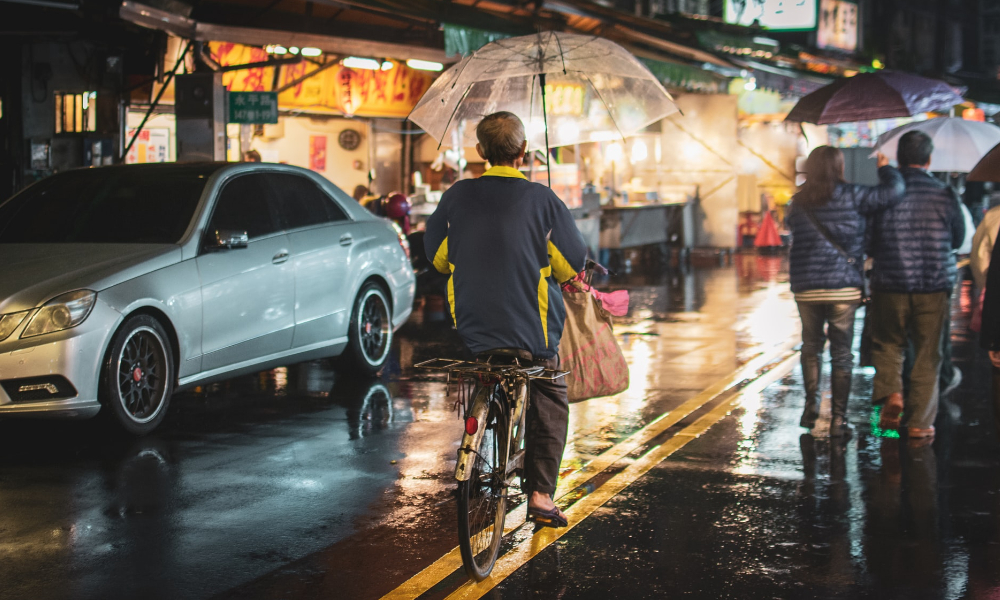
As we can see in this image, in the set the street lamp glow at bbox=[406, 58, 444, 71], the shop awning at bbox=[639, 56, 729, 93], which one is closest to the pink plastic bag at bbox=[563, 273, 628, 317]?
the street lamp glow at bbox=[406, 58, 444, 71]

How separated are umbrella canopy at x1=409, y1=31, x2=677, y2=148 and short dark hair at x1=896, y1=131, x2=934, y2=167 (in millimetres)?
1536

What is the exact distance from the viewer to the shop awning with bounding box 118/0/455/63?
37.9ft

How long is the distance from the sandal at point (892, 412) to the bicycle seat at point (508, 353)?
3.77m

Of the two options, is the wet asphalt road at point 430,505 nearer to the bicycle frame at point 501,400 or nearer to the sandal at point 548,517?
the sandal at point 548,517

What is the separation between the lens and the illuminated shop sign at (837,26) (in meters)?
31.5

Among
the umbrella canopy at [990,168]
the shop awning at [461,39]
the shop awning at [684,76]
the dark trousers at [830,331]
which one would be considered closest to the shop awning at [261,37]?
the shop awning at [461,39]

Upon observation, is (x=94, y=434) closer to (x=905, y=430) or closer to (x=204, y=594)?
(x=204, y=594)

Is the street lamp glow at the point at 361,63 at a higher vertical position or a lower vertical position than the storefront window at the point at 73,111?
higher

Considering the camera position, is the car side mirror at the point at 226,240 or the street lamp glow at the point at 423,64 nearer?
the car side mirror at the point at 226,240

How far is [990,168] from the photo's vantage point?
20.8 ft

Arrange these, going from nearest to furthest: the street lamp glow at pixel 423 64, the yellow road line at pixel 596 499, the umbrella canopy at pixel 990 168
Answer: the yellow road line at pixel 596 499
the umbrella canopy at pixel 990 168
the street lamp glow at pixel 423 64

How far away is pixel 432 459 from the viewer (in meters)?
6.87

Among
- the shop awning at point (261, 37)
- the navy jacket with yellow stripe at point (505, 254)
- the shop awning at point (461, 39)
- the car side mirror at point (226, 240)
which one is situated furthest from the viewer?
the shop awning at point (461, 39)

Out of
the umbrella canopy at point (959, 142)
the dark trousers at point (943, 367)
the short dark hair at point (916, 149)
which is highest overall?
the umbrella canopy at point (959, 142)
